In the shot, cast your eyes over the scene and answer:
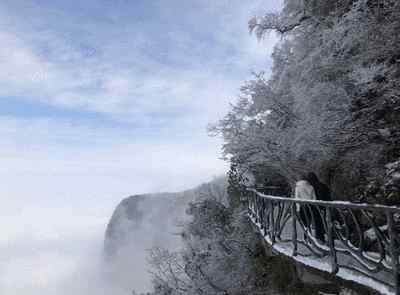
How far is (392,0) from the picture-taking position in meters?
12.8

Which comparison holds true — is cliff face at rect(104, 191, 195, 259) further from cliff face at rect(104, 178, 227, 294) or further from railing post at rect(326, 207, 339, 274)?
railing post at rect(326, 207, 339, 274)

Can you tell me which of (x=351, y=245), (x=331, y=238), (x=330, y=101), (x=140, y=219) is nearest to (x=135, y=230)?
(x=140, y=219)

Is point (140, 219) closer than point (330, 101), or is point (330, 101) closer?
point (330, 101)

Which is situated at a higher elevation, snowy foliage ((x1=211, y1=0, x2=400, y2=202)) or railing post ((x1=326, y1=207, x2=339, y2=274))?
snowy foliage ((x1=211, y1=0, x2=400, y2=202))

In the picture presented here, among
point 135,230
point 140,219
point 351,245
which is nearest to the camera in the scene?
point 351,245

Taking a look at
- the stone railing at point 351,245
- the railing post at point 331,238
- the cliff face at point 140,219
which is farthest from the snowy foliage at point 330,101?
the cliff face at point 140,219

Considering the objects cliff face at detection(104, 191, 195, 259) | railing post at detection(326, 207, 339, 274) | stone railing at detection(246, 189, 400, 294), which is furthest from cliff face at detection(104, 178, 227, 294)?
railing post at detection(326, 207, 339, 274)

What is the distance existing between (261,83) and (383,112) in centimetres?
566

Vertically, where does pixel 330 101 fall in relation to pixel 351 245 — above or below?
above

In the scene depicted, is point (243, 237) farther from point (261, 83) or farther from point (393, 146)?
point (393, 146)

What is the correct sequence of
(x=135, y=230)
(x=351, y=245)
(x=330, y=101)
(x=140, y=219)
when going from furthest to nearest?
1. (x=140, y=219)
2. (x=135, y=230)
3. (x=330, y=101)
4. (x=351, y=245)

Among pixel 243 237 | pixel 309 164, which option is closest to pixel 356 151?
pixel 309 164

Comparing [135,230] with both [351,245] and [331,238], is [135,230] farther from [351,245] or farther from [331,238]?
[351,245]

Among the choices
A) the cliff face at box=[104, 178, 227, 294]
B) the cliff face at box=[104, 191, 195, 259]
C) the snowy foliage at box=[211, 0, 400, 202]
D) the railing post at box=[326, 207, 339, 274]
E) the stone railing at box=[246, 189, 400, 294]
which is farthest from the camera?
the cliff face at box=[104, 191, 195, 259]
